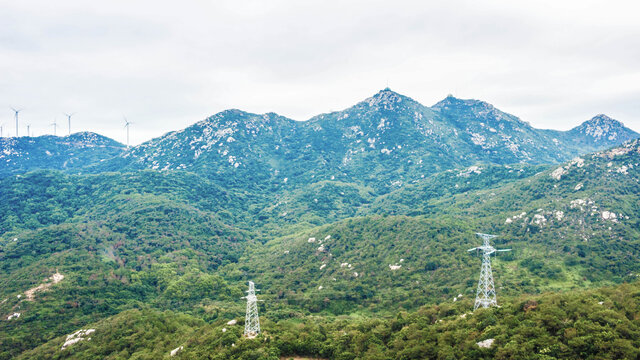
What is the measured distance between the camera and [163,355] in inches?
3519

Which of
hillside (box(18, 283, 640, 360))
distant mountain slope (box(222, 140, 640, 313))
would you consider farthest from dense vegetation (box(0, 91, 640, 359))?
distant mountain slope (box(222, 140, 640, 313))

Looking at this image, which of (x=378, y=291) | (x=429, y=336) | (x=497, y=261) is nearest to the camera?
(x=429, y=336)

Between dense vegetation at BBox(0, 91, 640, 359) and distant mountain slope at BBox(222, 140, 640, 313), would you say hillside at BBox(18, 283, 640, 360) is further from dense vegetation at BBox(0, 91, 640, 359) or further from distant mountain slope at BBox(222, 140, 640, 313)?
distant mountain slope at BBox(222, 140, 640, 313)

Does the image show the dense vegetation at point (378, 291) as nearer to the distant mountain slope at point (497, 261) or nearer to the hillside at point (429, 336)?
the hillside at point (429, 336)

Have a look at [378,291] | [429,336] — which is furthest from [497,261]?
[429,336]

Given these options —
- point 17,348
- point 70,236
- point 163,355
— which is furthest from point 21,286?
point 163,355

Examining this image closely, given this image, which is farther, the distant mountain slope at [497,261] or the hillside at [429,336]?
the distant mountain slope at [497,261]

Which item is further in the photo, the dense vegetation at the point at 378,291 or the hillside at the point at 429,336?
the dense vegetation at the point at 378,291

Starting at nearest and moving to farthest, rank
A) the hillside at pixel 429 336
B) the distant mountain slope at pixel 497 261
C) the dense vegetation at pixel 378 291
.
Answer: the hillside at pixel 429 336
the dense vegetation at pixel 378 291
the distant mountain slope at pixel 497 261

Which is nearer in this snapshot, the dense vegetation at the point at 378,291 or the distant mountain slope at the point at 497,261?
the dense vegetation at the point at 378,291

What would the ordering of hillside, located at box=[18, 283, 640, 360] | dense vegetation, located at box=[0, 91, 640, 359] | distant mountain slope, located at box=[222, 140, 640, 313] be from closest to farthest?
hillside, located at box=[18, 283, 640, 360], dense vegetation, located at box=[0, 91, 640, 359], distant mountain slope, located at box=[222, 140, 640, 313]

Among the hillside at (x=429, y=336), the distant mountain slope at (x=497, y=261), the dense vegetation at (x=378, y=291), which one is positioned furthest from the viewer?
the distant mountain slope at (x=497, y=261)

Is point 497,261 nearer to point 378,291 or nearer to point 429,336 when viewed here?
point 378,291

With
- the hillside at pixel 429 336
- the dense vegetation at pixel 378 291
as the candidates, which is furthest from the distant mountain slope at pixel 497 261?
the hillside at pixel 429 336
